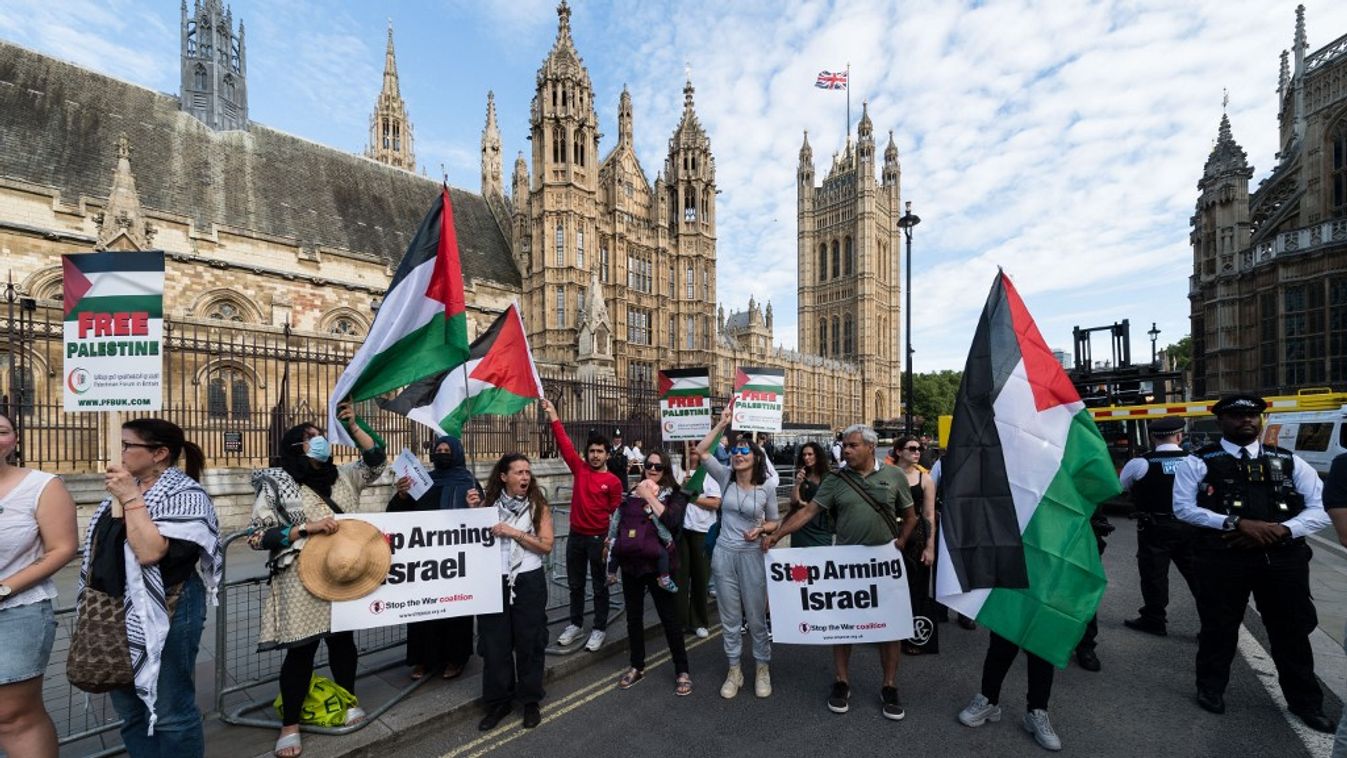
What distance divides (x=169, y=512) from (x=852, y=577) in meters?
4.31

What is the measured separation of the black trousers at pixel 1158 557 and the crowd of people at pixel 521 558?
0.06 m

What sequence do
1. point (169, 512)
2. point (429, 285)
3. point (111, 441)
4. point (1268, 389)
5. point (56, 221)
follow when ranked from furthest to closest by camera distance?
point (1268, 389) < point (56, 221) < point (429, 285) < point (111, 441) < point (169, 512)

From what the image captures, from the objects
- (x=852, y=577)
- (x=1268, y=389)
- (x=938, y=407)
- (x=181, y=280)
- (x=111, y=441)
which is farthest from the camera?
(x=938, y=407)

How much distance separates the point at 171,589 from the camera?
294 cm

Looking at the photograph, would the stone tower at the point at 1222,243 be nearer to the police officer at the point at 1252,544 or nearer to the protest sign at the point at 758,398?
the protest sign at the point at 758,398

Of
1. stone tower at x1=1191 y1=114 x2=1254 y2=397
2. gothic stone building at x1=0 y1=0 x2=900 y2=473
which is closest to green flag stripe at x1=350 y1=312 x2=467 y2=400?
gothic stone building at x1=0 y1=0 x2=900 y2=473

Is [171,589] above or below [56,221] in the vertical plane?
below

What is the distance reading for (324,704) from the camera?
3.91m

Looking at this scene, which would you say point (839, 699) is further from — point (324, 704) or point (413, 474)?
point (413, 474)

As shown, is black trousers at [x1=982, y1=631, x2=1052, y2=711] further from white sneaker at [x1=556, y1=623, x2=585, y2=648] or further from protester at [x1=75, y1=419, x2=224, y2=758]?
protester at [x1=75, y1=419, x2=224, y2=758]

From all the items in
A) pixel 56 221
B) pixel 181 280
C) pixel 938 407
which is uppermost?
pixel 56 221

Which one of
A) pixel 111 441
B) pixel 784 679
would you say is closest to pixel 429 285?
pixel 111 441

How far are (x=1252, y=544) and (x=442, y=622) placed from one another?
20.0 feet

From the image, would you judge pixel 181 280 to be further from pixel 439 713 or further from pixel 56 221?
pixel 439 713
